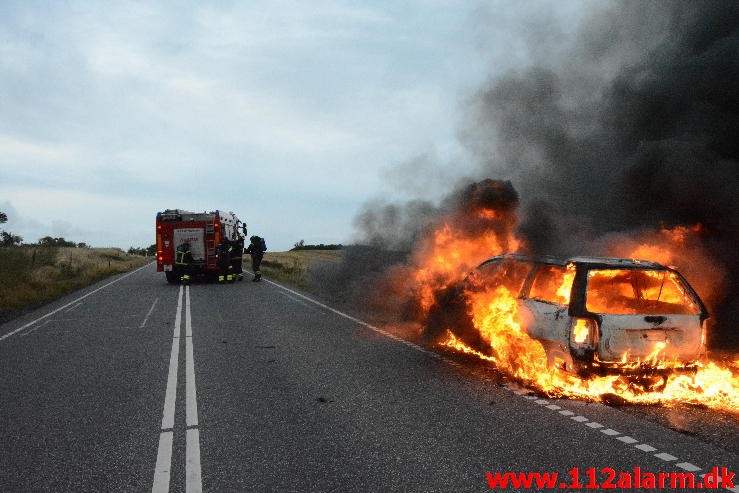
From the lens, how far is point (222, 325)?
11781mm

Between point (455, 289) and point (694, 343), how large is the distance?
3607mm

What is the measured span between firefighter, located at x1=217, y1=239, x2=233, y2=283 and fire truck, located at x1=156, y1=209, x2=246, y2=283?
0.18m

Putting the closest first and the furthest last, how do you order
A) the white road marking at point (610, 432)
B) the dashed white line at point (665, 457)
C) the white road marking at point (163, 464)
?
the white road marking at point (163, 464) < the dashed white line at point (665, 457) < the white road marking at point (610, 432)

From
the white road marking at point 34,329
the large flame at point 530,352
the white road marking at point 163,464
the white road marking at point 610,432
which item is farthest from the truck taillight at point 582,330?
the white road marking at point 34,329

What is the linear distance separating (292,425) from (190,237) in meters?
20.0

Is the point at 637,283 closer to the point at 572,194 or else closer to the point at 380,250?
the point at 572,194

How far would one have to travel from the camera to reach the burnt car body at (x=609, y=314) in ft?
19.0

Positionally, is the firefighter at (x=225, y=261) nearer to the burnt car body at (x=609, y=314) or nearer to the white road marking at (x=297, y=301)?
the white road marking at (x=297, y=301)

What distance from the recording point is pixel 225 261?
2398 cm

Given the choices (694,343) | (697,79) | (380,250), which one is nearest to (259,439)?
(694,343)

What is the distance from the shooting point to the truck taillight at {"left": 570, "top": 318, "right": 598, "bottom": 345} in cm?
584

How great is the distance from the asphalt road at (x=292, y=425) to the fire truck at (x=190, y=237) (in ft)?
47.7

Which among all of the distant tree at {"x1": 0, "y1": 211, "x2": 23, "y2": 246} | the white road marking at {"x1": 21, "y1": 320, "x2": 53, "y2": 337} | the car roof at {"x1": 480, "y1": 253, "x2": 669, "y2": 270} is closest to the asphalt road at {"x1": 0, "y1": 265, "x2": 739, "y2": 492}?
the car roof at {"x1": 480, "y1": 253, "x2": 669, "y2": 270}

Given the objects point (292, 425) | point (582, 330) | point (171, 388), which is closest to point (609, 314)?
point (582, 330)
